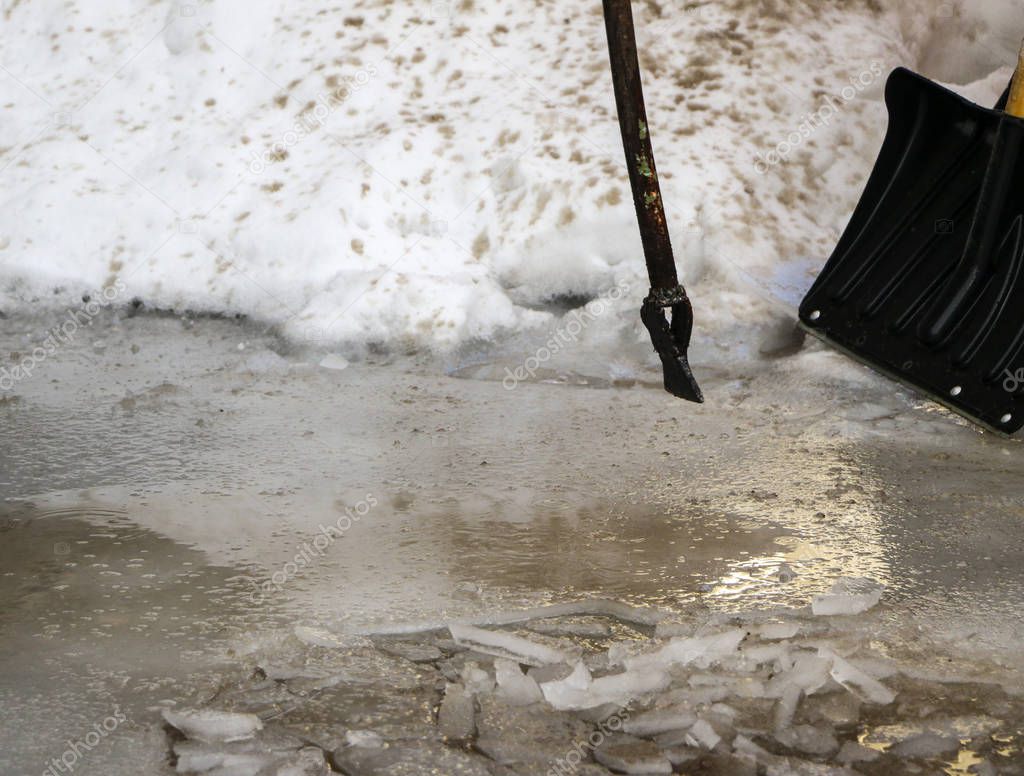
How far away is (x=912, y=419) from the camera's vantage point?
2.96 metres

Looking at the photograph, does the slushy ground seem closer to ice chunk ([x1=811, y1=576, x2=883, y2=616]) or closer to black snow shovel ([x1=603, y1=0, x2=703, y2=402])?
ice chunk ([x1=811, y1=576, x2=883, y2=616])

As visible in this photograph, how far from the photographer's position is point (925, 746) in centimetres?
171

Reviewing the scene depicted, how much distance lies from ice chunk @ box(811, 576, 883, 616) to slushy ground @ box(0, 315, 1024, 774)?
0.08ft

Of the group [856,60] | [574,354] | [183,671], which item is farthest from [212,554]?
[856,60]

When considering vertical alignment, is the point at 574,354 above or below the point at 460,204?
below

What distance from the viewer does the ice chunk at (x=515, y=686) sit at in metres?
1.83

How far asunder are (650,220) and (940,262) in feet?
3.02

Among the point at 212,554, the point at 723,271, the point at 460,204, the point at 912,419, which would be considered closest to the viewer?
the point at 212,554

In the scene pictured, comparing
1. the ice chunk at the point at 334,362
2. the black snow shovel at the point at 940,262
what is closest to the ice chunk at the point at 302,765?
the ice chunk at the point at 334,362

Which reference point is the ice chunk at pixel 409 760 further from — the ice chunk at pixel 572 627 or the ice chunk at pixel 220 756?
the ice chunk at pixel 572 627

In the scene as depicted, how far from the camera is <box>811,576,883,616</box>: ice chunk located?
209cm

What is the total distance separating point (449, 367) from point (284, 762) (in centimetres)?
176

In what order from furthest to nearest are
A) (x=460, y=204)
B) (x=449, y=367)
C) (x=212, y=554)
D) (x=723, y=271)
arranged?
(x=460, y=204) < (x=723, y=271) < (x=449, y=367) < (x=212, y=554)

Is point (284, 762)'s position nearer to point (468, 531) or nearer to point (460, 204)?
point (468, 531)
